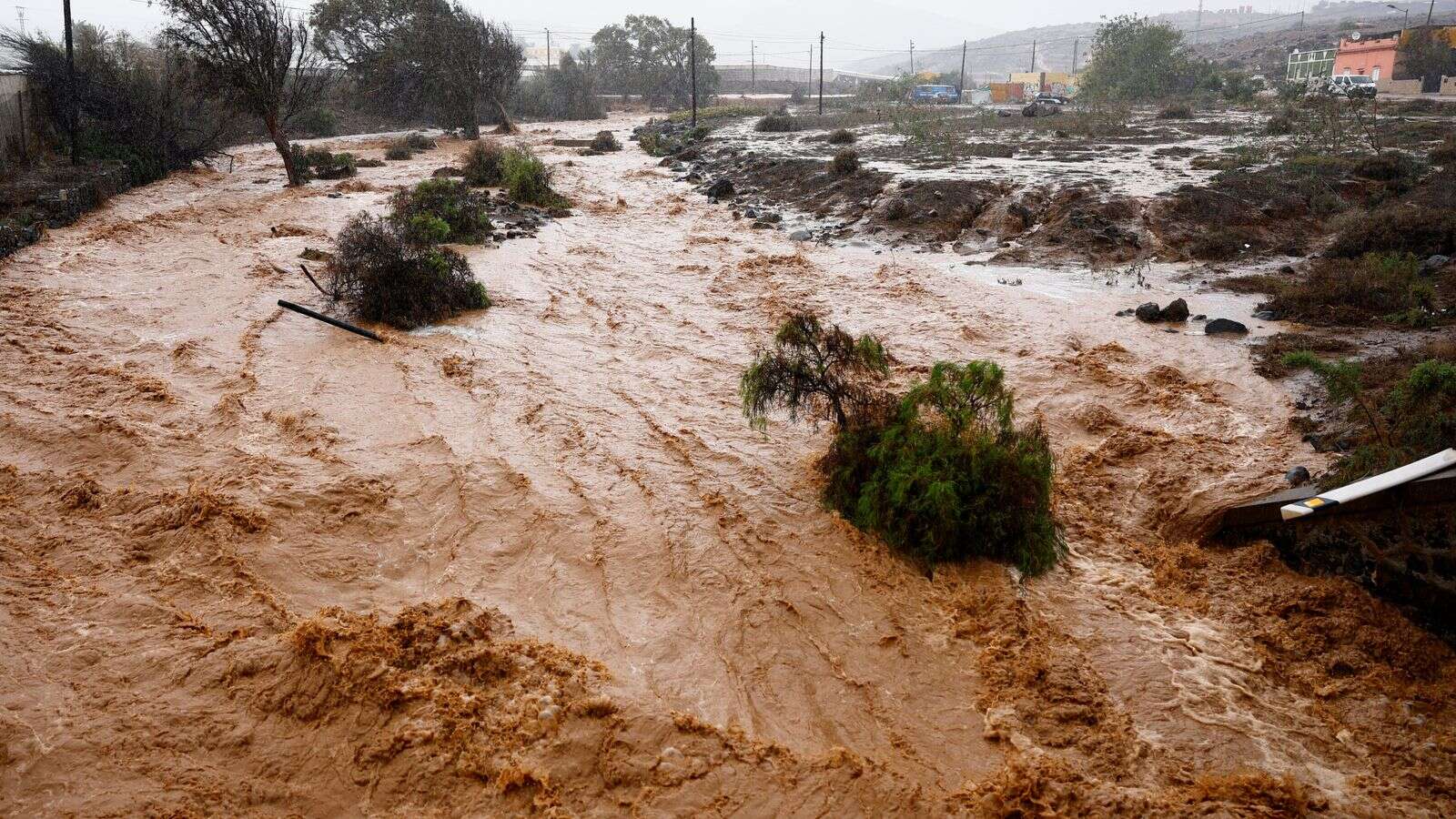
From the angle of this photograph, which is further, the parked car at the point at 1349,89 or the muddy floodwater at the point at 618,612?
the parked car at the point at 1349,89

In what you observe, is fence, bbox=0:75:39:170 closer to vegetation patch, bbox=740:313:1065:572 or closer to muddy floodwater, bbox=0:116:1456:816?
muddy floodwater, bbox=0:116:1456:816

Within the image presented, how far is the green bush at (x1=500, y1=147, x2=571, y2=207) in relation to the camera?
19531 millimetres

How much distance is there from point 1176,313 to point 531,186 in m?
14.5

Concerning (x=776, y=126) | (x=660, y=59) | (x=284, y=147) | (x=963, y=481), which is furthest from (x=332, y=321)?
(x=660, y=59)

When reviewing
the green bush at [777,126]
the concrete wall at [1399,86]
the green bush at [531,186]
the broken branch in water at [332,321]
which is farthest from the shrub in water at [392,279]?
the concrete wall at [1399,86]

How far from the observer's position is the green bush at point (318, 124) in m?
35.7

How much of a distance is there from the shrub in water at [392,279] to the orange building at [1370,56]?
4357 centimetres

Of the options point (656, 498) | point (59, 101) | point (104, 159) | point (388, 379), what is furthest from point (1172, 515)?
point (59, 101)

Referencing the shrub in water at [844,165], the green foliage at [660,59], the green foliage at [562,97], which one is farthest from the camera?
the green foliage at [660,59]

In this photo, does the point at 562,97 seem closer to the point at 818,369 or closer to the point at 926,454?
the point at 818,369

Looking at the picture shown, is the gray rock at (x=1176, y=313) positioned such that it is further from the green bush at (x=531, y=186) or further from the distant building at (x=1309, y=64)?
the distant building at (x=1309, y=64)

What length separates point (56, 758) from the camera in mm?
3793

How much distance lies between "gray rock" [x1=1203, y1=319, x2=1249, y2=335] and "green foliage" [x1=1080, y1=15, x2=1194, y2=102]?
34.5 metres

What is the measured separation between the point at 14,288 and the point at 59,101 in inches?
570
